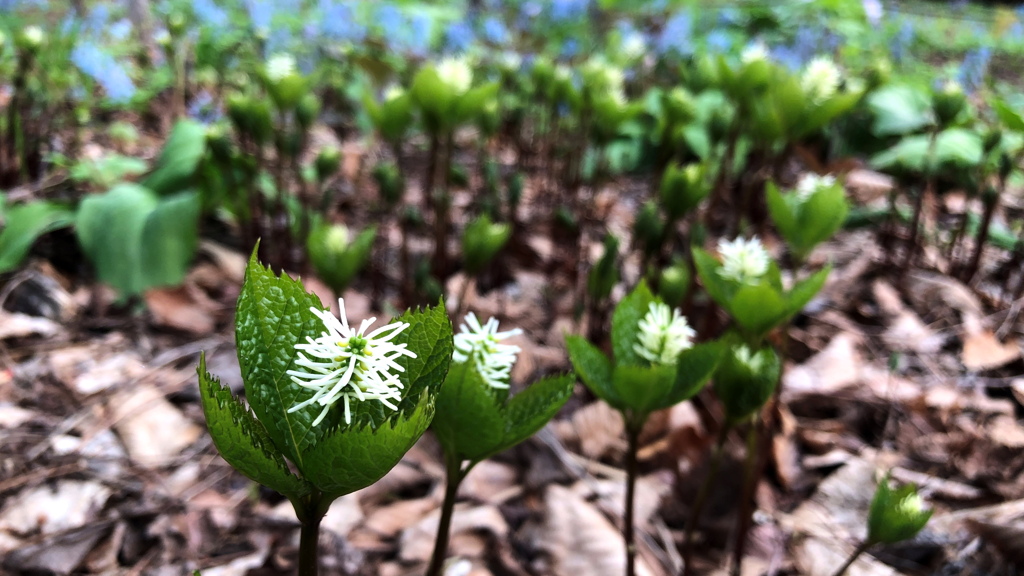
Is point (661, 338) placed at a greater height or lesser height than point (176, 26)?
lesser

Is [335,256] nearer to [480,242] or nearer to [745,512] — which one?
[480,242]

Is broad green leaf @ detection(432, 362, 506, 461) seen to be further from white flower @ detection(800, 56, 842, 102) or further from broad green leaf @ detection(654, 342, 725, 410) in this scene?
white flower @ detection(800, 56, 842, 102)

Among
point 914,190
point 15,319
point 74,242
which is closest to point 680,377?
point 15,319

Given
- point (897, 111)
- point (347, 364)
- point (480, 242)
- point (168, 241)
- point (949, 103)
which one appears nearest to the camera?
point (347, 364)

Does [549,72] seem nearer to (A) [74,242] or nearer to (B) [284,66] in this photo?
(B) [284,66]

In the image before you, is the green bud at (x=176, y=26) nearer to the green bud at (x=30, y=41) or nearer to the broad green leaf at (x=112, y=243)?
the green bud at (x=30, y=41)

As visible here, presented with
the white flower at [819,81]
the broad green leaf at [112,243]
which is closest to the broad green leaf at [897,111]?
the white flower at [819,81]

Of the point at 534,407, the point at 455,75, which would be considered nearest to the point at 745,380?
the point at 534,407
